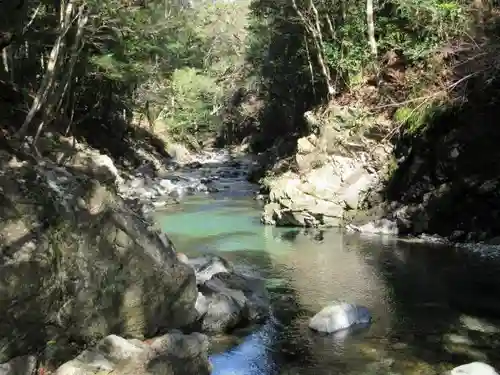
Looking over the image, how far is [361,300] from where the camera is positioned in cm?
988

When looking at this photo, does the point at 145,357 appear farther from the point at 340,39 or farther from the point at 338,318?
the point at 340,39

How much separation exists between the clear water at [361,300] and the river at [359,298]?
0.06 ft

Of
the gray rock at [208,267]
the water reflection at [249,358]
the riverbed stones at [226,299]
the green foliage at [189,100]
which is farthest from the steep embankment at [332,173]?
the green foliage at [189,100]

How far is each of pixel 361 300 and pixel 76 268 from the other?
17.3 ft

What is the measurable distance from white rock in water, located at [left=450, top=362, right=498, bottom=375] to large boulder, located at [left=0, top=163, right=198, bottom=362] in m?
3.65

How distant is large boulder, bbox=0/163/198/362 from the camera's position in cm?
603

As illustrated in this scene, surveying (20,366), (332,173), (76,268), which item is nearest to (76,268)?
Answer: (76,268)

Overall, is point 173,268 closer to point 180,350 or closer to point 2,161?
point 180,350

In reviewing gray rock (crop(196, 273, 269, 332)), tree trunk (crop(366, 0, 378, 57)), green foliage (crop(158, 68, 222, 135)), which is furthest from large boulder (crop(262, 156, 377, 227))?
green foliage (crop(158, 68, 222, 135))

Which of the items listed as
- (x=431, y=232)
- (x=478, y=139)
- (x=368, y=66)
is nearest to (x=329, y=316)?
(x=431, y=232)

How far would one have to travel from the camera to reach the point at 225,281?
10.3 m

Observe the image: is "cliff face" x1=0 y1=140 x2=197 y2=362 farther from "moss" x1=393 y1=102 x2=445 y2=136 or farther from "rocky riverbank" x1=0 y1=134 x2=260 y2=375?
"moss" x1=393 y1=102 x2=445 y2=136

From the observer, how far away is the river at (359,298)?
7.47 m

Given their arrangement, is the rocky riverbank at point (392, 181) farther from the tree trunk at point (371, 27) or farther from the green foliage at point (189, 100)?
the green foliage at point (189, 100)
